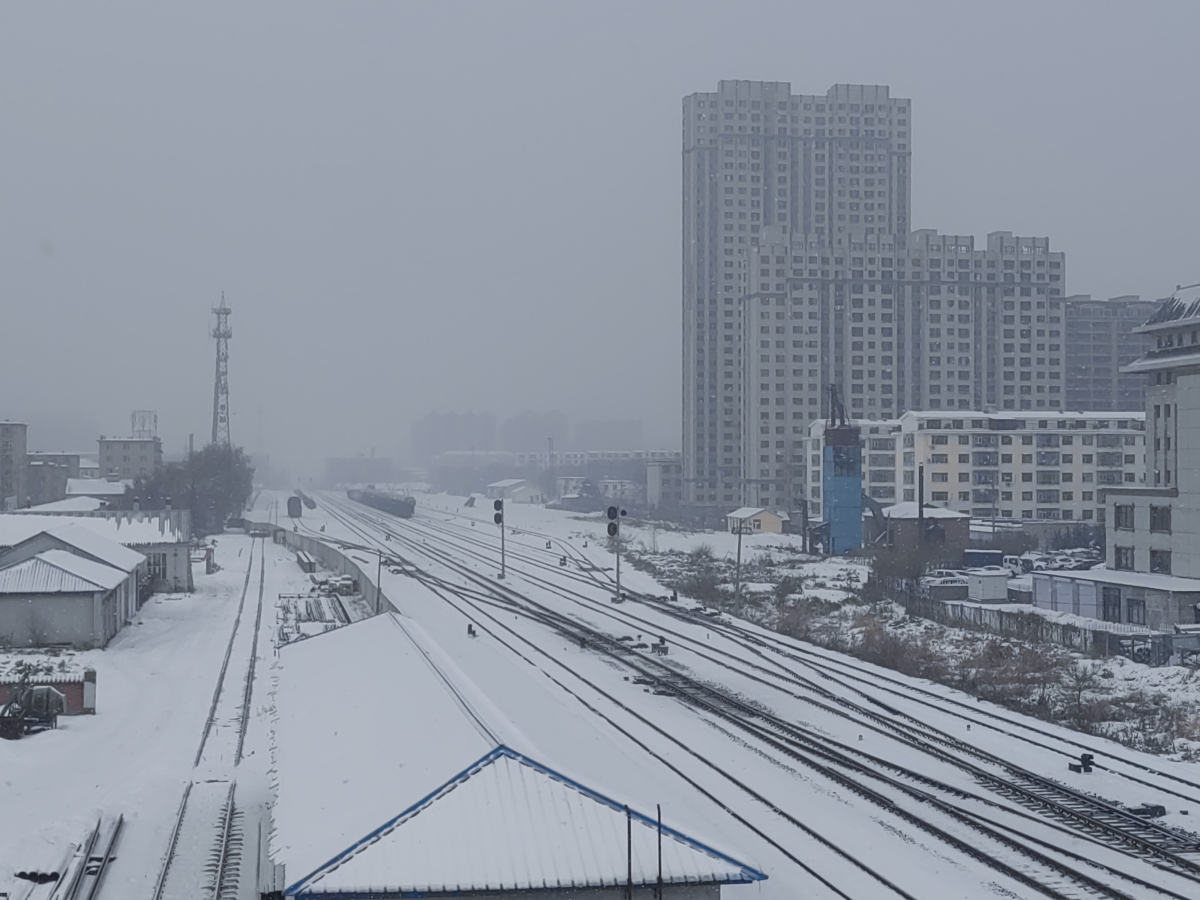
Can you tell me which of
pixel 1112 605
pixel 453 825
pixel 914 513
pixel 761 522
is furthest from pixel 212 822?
pixel 761 522

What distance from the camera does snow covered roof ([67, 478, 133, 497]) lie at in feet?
301

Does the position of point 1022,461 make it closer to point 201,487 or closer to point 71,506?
point 201,487

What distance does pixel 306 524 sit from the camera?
8738cm

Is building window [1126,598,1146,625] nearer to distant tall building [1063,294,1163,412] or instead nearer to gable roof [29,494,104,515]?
gable roof [29,494,104,515]

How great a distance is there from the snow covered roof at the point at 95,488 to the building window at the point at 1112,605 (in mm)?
76131

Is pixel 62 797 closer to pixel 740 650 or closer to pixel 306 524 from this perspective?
pixel 740 650

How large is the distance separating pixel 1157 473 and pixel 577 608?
21909 millimetres

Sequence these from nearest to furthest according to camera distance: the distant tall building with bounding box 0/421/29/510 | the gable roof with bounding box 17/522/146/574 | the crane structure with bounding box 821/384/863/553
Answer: the gable roof with bounding box 17/522/146/574 < the crane structure with bounding box 821/384/863/553 < the distant tall building with bounding box 0/421/29/510

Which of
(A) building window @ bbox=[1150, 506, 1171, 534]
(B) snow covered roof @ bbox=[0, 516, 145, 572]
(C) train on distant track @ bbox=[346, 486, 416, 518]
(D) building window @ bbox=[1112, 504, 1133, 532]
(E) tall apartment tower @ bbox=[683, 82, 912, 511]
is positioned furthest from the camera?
(E) tall apartment tower @ bbox=[683, 82, 912, 511]

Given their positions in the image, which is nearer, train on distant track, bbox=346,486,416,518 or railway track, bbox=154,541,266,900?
railway track, bbox=154,541,266,900

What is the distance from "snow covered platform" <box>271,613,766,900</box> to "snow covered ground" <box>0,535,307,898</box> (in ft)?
8.53

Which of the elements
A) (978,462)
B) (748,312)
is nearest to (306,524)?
(748,312)

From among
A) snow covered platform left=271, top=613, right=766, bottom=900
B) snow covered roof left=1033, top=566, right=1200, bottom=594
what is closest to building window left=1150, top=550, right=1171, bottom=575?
snow covered roof left=1033, top=566, right=1200, bottom=594

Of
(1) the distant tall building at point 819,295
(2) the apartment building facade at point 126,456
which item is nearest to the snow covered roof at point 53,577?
(1) the distant tall building at point 819,295
